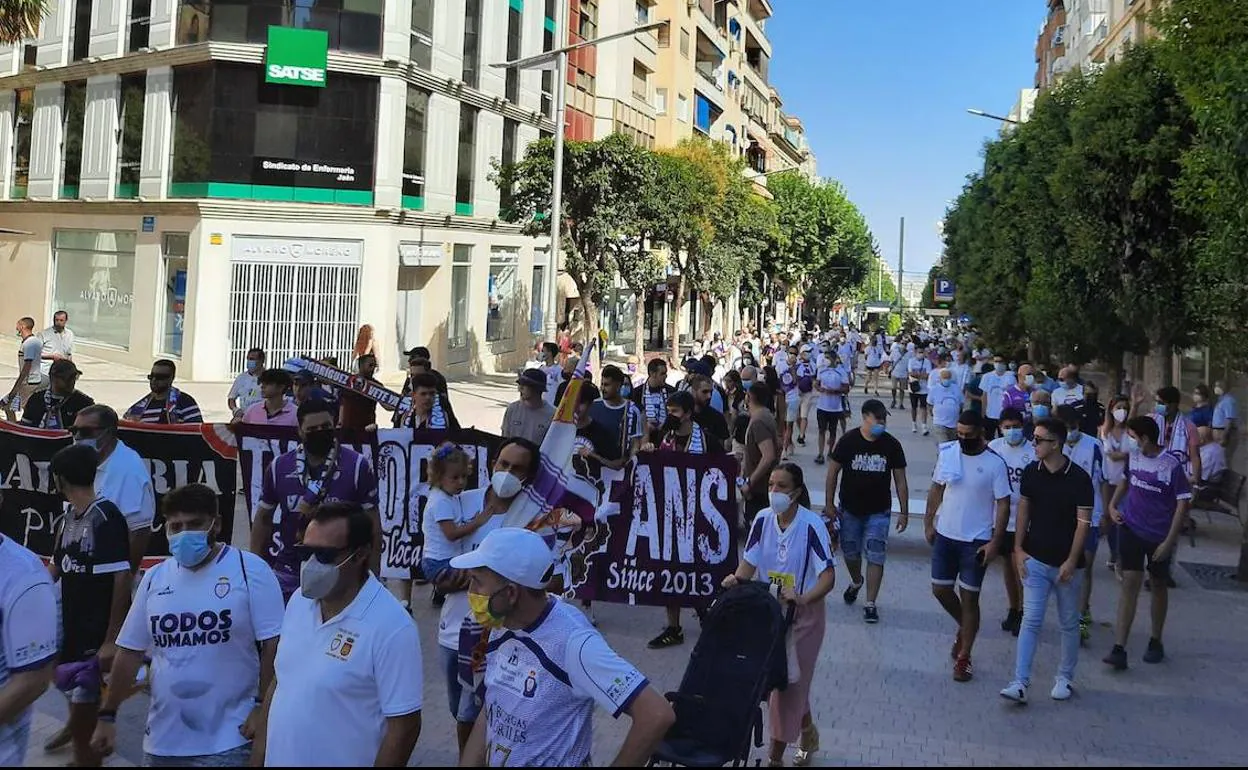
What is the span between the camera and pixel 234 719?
421 centimetres

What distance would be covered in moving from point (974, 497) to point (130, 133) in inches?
1105

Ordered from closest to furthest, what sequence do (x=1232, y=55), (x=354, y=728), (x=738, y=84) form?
(x=354, y=728), (x=1232, y=55), (x=738, y=84)

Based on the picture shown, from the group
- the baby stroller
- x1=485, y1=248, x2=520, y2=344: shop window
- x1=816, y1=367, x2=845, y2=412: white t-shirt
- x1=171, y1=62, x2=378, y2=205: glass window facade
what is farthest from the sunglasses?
x1=485, y1=248, x2=520, y2=344: shop window

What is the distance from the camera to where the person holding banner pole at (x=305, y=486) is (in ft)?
21.0

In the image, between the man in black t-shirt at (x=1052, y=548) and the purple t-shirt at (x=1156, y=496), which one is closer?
the man in black t-shirt at (x=1052, y=548)

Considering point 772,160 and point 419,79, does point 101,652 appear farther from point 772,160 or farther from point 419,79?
point 772,160

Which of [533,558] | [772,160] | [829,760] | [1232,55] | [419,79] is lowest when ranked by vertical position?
[829,760]

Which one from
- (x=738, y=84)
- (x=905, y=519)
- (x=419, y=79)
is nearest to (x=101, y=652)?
(x=905, y=519)

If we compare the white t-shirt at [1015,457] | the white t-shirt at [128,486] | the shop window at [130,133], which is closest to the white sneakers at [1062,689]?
the white t-shirt at [1015,457]

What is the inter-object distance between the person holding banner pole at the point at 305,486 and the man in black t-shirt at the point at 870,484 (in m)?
4.10

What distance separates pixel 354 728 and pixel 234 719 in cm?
84

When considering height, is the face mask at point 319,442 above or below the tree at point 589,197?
below

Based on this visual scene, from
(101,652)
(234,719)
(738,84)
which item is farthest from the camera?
(738,84)

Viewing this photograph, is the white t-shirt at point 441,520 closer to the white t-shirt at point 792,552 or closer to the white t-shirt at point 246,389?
the white t-shirt at point 792,552
